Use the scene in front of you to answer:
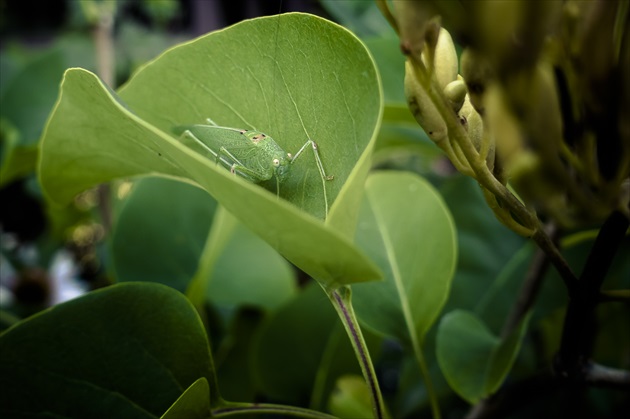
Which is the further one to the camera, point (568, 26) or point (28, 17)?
point (28, 17)

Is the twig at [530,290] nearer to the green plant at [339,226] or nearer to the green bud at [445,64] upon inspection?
the green plant at [339,226]

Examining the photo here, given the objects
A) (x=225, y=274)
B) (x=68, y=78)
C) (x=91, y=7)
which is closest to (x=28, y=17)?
(x=91, y=7)

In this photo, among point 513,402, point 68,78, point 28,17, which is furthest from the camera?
point 28,17

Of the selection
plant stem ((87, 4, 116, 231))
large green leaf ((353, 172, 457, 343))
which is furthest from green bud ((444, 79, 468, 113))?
plant stem ((87, 4, 116, 231))

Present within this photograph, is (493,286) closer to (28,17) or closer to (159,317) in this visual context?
(159,317)

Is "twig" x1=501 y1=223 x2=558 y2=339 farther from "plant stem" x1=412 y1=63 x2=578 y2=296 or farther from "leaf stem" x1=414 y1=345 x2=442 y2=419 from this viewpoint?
"plant stem" x1=412 y1=63 x2=578 y2=296

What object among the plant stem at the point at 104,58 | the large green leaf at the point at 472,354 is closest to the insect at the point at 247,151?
the large green leaf at the point at 472,354

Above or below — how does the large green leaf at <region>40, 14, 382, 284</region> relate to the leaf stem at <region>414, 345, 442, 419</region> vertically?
above
